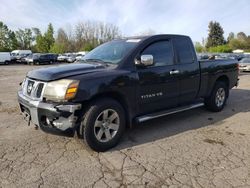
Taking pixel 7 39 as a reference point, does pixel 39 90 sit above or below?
below

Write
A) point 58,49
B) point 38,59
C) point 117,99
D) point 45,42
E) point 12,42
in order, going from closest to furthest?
point 117,99
point 38,59
point 58,49
point 45,42
point 12,42

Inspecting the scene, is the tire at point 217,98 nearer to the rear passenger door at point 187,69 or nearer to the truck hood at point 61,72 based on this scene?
the rear passenger door at point 187,69

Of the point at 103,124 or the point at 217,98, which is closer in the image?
the point at 103,124

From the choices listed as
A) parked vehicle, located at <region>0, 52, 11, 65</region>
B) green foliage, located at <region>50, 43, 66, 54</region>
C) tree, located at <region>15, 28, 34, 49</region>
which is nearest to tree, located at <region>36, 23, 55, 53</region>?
green foliage, located at <region>50, 43, 66, 54</region>

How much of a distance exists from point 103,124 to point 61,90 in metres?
0.87

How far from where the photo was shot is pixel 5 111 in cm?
700

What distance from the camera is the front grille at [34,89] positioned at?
4204 millimetres

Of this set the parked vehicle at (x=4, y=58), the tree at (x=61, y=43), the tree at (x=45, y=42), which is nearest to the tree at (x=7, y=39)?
the tree at (x=45, y=42)

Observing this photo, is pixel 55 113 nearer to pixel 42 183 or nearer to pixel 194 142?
pixel 42 183

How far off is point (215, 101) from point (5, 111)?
534 centimetres

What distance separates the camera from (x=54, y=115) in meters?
3.98

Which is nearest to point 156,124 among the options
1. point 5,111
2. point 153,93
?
point 153,93

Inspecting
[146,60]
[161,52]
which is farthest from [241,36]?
[146,60]

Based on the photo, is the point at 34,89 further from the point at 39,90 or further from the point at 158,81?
the point at 158,81
